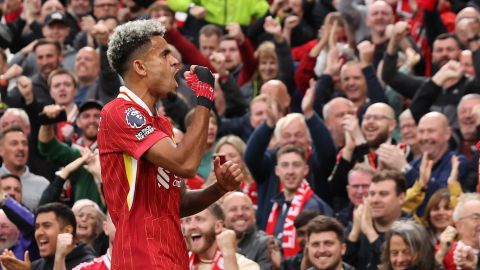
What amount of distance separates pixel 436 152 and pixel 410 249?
8.25 feet

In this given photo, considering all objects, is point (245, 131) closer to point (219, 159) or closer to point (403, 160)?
point (403, 160)

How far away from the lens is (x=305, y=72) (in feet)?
49.5

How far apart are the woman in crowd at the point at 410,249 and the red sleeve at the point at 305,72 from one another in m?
5.48

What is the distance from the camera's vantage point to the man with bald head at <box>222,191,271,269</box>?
416 inches

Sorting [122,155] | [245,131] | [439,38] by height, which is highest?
[439,38]

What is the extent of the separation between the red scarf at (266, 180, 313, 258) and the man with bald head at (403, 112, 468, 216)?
0.87 m

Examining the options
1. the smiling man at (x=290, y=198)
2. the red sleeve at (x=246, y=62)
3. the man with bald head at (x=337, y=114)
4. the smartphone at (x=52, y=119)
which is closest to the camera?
the smiling man at (x=290, y=198)

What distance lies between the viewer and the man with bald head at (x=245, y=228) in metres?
10.6

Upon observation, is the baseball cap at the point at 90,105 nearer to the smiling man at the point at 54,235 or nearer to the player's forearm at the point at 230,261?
the smiling man at the point at 54,235

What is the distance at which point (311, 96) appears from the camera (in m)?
12.9

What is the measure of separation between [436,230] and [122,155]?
4680 millimetres

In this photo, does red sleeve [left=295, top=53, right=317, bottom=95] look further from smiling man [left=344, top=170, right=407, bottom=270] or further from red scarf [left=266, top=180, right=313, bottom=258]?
smiling man [left=344, top=170, right=407, bottom=270]

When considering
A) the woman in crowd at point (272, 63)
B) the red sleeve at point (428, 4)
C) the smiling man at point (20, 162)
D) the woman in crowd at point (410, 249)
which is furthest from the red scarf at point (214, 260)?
the red sleeve at point (428, 4)

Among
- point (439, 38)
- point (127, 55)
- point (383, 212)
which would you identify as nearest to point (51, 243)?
point (383, 212)
